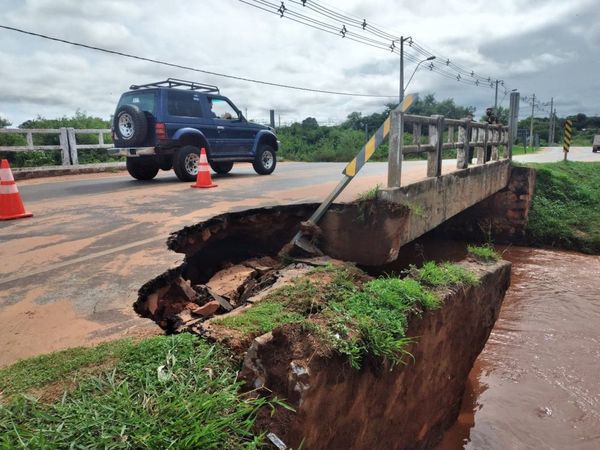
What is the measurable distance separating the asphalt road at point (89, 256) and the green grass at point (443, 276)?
1803mm

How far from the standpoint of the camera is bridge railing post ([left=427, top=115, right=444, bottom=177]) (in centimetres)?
593

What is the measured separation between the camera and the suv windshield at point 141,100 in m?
8.91

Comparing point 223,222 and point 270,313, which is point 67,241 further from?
point 270,313

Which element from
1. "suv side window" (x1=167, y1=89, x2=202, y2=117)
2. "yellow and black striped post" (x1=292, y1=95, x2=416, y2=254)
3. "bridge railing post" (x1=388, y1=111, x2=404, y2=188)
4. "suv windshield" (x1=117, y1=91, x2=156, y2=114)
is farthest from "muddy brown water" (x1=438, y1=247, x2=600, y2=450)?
"suv windshield" (x1=117, y1=91, x2=156, y2=114)

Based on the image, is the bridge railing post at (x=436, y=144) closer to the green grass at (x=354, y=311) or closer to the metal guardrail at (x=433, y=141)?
the metal guardrail at (x=433, y=141)

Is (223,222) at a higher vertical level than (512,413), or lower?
higher

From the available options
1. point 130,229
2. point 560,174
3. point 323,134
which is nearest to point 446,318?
point 130,229

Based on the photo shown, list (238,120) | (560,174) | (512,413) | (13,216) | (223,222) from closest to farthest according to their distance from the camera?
(512,413), (223,222), (13,216), (238,120), (560,174)

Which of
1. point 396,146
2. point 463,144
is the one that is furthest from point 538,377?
point 463,144

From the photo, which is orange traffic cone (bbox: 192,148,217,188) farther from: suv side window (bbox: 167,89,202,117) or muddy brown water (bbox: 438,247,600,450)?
muddy brown water (bbox: 438,247,600,450)

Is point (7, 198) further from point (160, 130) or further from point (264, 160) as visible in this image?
point (264, 160)

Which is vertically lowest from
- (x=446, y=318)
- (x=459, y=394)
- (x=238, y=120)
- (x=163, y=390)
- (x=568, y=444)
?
(x=568, y=444)

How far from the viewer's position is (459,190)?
24.2ft

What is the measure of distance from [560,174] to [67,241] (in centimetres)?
1399
